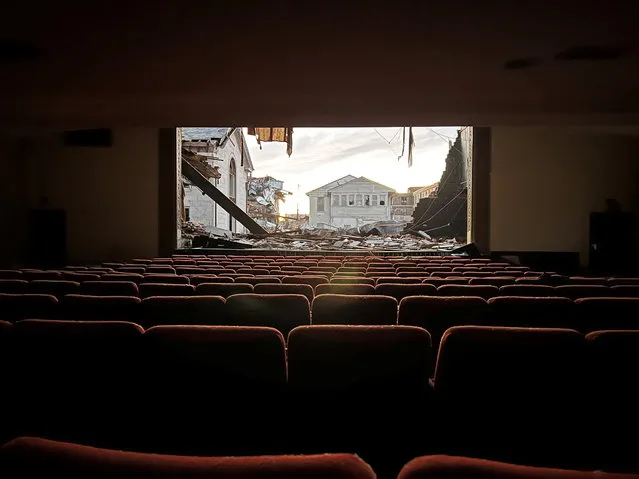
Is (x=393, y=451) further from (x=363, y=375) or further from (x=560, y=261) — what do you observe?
(x=560, y=261)

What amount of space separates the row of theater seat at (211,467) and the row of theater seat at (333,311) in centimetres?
167

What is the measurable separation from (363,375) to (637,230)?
1216cm

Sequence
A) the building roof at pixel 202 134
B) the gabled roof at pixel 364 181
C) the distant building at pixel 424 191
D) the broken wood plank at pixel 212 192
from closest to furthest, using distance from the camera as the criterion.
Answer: the broken wood plank at pixel 212 192 < the building roof at pixel 202 134 < the distant building at pixel 424 191 < the gabled roof at pixel 364 181

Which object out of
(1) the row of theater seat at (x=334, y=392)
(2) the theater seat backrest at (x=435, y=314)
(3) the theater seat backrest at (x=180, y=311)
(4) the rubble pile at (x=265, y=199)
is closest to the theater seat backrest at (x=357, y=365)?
(1) the row of theater seat at (x=334, y=392)

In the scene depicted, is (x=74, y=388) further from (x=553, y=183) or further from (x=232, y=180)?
(x=232, y=180)

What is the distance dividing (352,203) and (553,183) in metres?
24.6

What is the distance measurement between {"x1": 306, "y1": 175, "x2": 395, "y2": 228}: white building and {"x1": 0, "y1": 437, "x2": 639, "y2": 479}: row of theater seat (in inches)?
1312

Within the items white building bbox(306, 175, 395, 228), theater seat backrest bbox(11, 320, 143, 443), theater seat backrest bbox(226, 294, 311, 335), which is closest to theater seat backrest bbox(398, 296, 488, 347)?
theater seat backrest bbox(226, 294, 311, 335)

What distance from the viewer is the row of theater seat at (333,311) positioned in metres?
2.37

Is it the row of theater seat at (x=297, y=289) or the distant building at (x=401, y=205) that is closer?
the row of theater seat at (x=297, y=289)

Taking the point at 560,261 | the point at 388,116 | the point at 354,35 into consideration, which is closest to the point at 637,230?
the point at 560,261

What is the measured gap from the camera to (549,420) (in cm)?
129

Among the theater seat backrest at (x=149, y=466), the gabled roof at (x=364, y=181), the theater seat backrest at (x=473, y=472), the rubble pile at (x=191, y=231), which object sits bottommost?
the theater seat backrest at (x=473, y=472)

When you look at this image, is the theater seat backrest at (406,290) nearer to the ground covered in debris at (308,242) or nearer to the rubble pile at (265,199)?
the ground covered in debris at (308,242)
